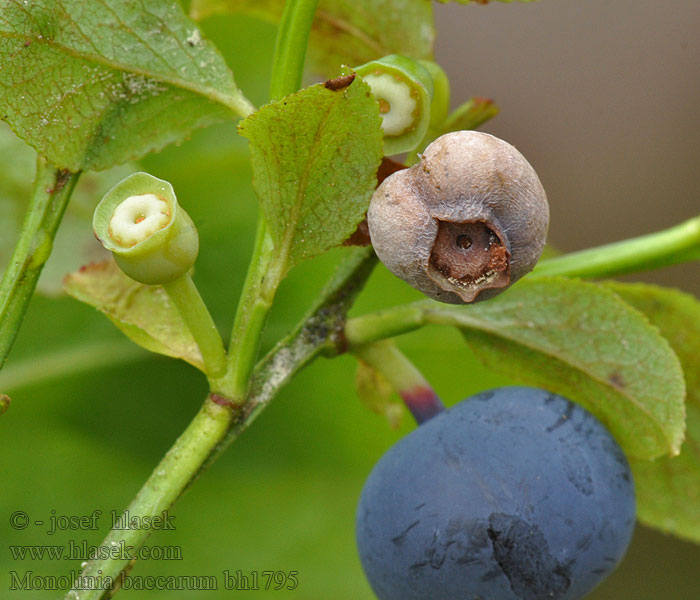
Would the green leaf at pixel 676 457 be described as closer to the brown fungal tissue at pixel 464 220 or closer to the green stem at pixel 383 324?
the green stem at pixel 383 324

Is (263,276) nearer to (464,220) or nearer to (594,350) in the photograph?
(464,220)

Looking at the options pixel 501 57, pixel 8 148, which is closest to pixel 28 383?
pixel 8 148

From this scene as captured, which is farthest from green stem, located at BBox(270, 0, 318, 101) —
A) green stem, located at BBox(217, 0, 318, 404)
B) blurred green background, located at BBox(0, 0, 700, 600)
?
blurred green background, located at BBox(0, 0, 700, 600)

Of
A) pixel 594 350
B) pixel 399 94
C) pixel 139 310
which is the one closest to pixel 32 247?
pixel 139 310

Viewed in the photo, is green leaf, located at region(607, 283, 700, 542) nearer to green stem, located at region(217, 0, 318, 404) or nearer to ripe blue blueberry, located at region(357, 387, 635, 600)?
ripe blue blueberry, located at region(357, 387, 635, 600)

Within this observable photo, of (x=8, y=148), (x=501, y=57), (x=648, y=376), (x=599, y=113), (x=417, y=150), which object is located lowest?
(x=648, y=376)

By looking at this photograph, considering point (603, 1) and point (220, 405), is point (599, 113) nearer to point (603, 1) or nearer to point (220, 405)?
point (603, 1)
